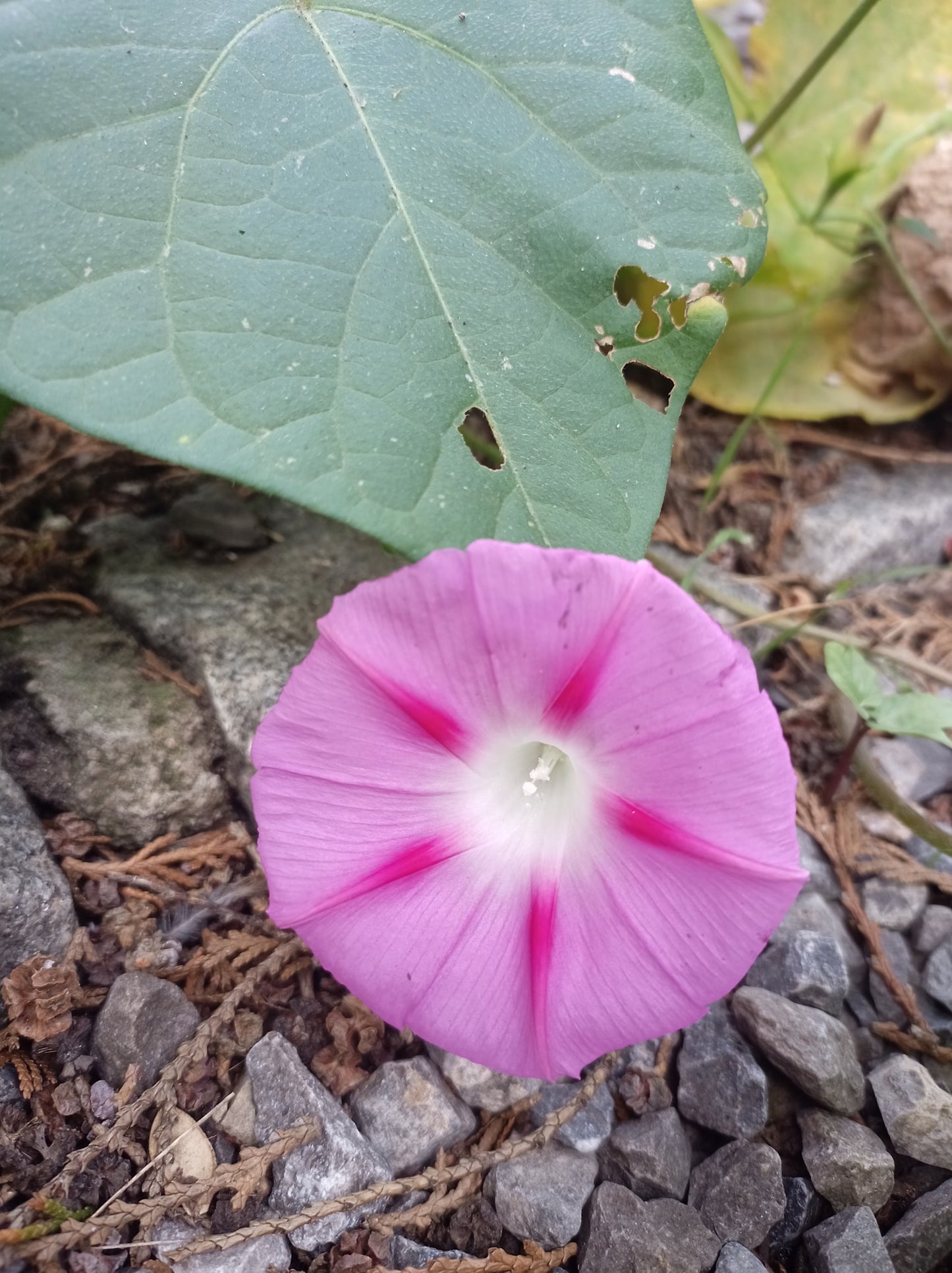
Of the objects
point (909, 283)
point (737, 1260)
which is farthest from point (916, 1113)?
point (909, 283)

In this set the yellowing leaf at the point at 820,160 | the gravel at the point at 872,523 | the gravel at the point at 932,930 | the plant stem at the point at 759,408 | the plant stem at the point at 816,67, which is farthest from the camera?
the yellowing leaf at the point at 820,160

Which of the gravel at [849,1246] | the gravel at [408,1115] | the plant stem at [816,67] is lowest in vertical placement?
the gravel at [408,1115]

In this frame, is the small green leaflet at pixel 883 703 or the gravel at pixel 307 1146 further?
the small green leaflet at pixel 883 703

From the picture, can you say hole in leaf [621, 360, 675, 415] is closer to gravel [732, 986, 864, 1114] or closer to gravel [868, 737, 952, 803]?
gravel [868, 737, 952, 803]

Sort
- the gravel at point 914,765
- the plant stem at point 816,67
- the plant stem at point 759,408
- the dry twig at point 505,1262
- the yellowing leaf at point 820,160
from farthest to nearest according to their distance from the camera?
1. the yellowing leaf at point 820,160
2. the plant stem at point 759,408
3. the gravel at point 914,765
4. the plant stem at point 816,67
5. the dry twig at point 505,1262

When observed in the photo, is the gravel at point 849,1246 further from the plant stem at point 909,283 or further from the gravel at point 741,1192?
the plant stem at point 909,283

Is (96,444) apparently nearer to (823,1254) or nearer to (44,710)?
(44,710)

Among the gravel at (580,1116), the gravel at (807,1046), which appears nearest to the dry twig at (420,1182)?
the gravel at (580,1116)
